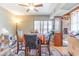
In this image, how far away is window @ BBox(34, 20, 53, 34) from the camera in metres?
1.41

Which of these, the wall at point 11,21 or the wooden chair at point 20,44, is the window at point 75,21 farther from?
the wooden chair at point 20,44

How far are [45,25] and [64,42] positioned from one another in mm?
331

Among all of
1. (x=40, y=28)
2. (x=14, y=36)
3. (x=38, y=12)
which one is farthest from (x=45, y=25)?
(x=14, y=36)

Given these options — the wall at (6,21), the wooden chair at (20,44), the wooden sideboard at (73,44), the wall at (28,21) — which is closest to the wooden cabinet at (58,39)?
the wooden sideboard at (73,44)

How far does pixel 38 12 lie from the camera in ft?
4.67

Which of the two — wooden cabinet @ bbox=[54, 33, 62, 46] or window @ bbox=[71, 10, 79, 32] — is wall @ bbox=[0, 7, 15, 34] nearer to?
wooden cabinet @ bbox=[54, 33, 62, 46]

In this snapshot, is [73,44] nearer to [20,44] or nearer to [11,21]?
[20,44]

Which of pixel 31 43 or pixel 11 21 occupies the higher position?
pixel 11 21

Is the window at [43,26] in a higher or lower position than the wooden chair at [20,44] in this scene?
higher

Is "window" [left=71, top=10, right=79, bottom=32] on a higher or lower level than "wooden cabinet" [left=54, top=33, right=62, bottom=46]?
higher

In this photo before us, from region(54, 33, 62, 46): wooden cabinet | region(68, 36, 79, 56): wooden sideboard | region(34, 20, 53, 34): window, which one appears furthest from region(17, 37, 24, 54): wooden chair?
region(68, 36, 79, 56): wooden sideboard

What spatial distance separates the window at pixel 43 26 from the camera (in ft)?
4.61

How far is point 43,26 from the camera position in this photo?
1389 millimetres

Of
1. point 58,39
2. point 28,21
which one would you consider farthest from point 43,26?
point 58,39
